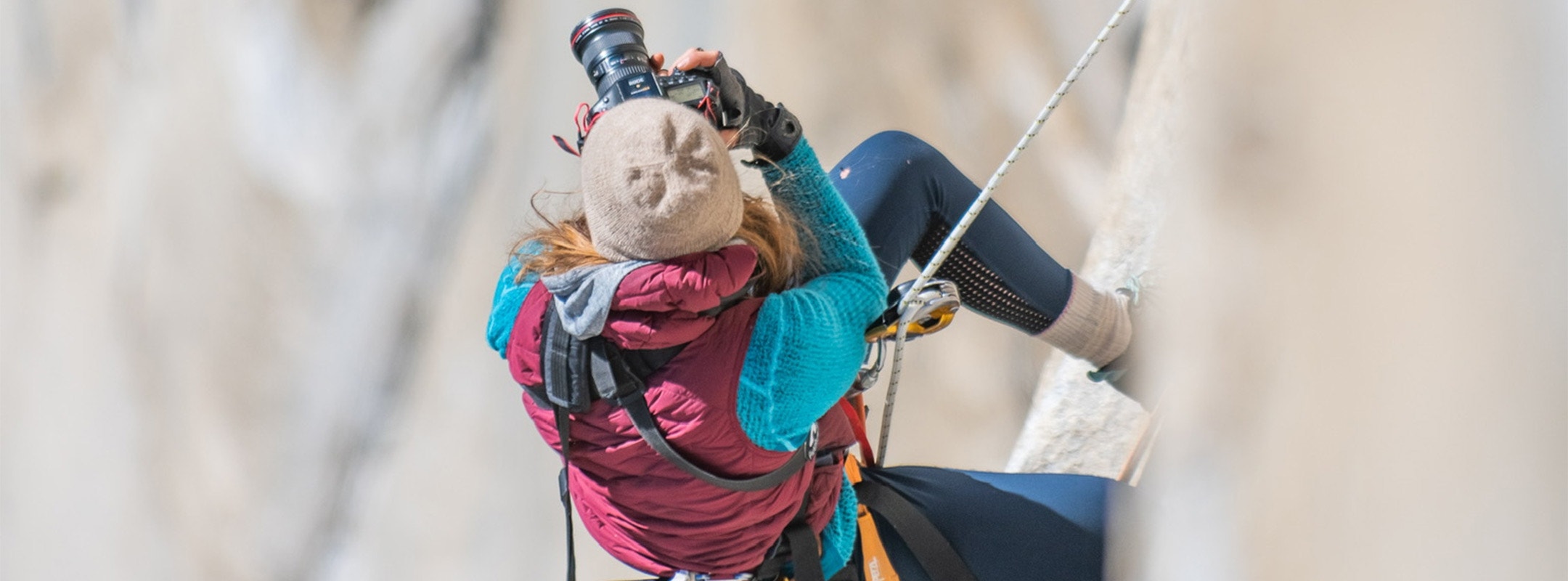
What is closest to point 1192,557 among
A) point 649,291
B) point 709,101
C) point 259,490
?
point 649,291

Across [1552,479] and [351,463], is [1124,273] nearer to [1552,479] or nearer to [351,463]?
[351,463]

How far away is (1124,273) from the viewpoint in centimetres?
126

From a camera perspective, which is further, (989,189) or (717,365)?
(989,189)

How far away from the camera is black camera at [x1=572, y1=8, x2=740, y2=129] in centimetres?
63

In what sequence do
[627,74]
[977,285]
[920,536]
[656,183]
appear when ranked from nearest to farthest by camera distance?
[656,183]
[627,74]
[920,536]
[977,285]

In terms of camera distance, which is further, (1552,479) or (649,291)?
(649,291)

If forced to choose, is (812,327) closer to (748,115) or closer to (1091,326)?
(748,115)

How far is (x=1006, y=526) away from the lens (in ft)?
2.59

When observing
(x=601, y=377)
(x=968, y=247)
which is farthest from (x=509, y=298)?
(x=968, y=247)

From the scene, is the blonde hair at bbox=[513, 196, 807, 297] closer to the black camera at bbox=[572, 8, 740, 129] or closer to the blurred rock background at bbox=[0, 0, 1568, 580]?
the black camera at bbox=[572, 8, 740, 129]

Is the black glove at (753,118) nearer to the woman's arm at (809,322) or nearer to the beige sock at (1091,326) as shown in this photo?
the woman's arm at (809,322)

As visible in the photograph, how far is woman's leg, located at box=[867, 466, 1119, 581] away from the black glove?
10.3 inches

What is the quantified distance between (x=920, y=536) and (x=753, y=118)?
307 mm

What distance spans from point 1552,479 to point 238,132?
1.52m
